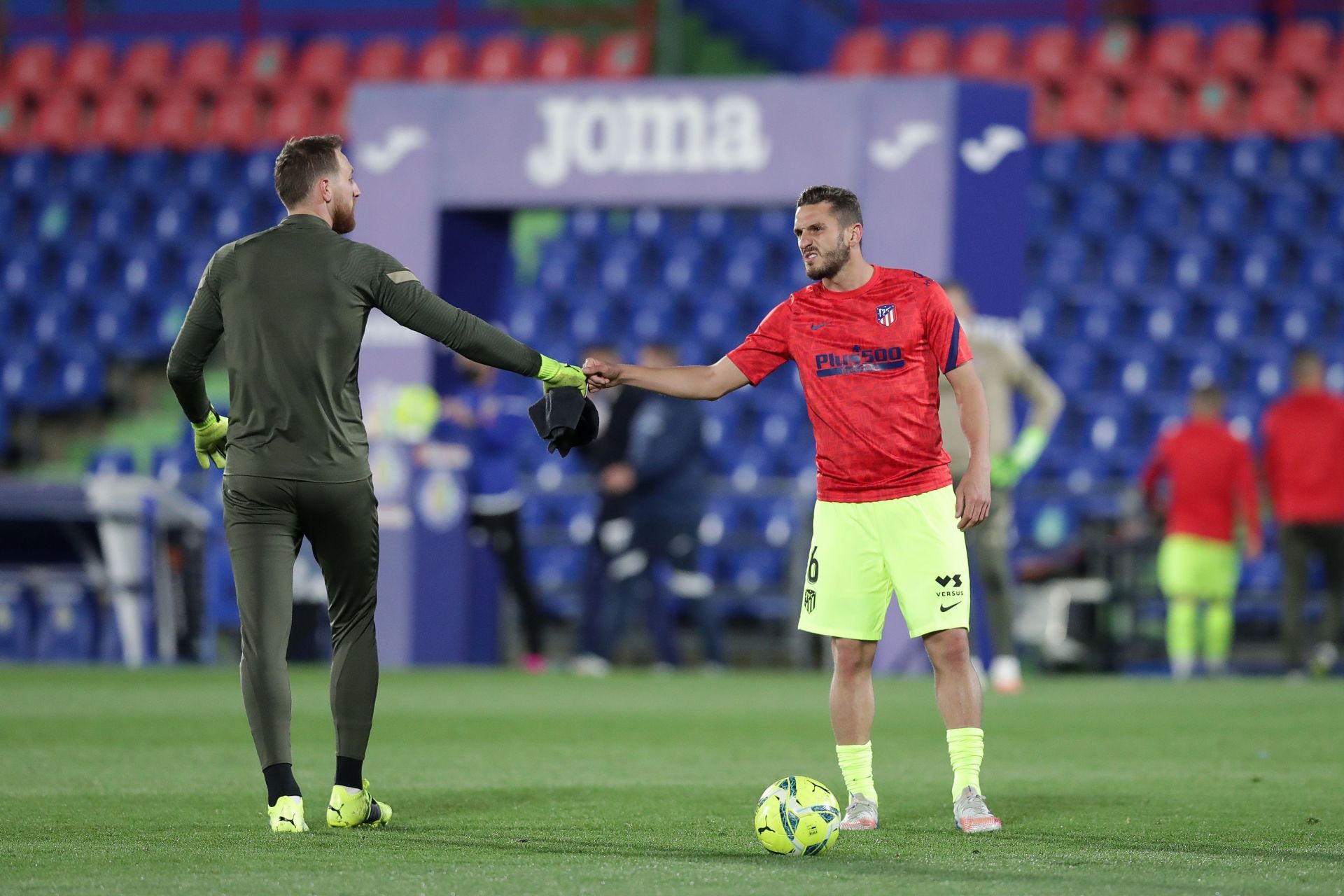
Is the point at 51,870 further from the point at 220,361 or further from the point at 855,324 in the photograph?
the point at 220,361

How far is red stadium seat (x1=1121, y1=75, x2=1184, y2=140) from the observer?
60.2 ft

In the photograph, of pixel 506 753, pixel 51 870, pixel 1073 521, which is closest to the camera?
pixel 51 870

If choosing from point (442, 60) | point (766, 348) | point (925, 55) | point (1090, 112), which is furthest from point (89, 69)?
point (766, 348)

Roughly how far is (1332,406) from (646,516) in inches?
193

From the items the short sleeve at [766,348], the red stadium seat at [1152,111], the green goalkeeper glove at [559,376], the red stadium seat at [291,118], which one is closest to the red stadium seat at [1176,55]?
the red stadium seat at [1152,111]

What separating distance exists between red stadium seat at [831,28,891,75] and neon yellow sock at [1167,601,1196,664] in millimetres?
6743

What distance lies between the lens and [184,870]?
506cm

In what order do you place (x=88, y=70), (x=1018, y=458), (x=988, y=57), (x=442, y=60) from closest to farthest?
(x=1018, y=458), (x=988, y=57), (x=442, y=60), (x=88, y=70)

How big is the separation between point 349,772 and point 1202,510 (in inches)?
388

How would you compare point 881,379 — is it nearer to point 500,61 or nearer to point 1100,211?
point 1100,211

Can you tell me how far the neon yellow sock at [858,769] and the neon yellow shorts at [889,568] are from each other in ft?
1.11

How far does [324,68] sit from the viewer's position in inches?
823

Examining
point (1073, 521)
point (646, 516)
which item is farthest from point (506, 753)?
point (1073, 521)

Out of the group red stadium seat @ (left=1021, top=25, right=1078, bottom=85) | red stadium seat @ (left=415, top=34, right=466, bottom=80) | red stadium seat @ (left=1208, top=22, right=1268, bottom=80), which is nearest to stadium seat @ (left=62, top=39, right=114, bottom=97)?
red stadium seat @ (left=415, top=34, right=466, bottom=80)
